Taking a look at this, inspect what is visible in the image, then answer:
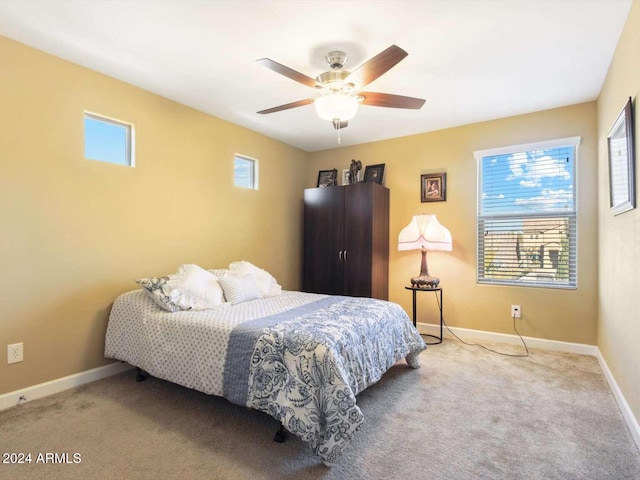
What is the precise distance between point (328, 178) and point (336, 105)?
8.47 ft

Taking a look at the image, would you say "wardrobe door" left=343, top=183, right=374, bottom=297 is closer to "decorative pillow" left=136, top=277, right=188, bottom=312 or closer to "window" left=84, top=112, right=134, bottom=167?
"decorative pillow" left=136, top=277, right=188, bottom=312

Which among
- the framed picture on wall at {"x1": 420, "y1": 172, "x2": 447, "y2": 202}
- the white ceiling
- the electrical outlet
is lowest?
the electrical outlet

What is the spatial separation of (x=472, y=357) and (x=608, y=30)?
9.15 ft

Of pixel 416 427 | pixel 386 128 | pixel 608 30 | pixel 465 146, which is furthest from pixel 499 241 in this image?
pixel 416 427

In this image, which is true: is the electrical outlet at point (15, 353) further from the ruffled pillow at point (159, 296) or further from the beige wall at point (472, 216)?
the beige wall at point (472, 216)

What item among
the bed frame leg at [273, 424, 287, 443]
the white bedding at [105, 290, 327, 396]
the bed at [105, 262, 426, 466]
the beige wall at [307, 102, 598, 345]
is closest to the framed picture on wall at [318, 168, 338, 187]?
the beige wall at [307, 102, 598, 345]

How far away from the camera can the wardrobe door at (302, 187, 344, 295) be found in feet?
14.3

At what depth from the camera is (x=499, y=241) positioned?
3.84 meters

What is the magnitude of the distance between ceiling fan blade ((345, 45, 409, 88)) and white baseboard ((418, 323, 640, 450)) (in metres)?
2.46

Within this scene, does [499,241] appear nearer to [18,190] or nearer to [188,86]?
[188,86]

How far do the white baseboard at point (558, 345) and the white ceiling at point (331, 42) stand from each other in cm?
243

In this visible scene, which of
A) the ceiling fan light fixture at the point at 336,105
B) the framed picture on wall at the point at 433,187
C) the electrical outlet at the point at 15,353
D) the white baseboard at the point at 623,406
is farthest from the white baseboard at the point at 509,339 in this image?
the electrical outlet at the point at 15,353

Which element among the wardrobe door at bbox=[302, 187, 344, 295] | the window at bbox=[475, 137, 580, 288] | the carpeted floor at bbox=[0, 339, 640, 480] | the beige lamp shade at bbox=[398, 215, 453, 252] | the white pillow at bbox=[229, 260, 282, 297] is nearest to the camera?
the carpeted floor at bbox=[0, 339, 640, 480]

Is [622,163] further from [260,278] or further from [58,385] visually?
[58,385]
